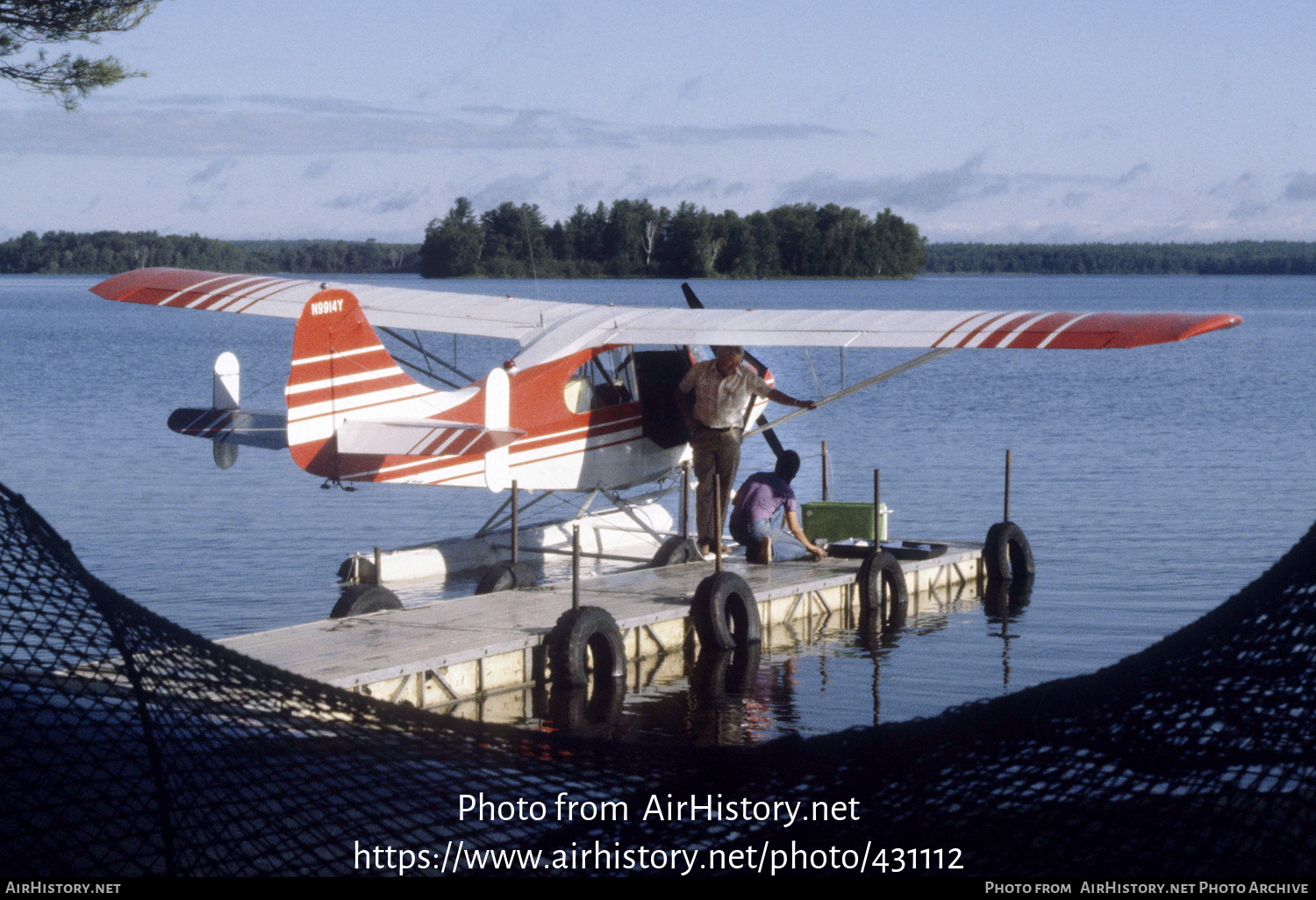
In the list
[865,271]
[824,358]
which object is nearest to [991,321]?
[824,358]

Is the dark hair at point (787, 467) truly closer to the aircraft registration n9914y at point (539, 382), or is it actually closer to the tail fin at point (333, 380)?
the aircraft registration n9914y at point (539, 382)

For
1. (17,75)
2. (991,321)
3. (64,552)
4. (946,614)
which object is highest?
(17,75)

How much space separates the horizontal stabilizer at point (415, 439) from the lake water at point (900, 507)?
86.2 inches

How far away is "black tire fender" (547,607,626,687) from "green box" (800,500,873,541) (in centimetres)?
426

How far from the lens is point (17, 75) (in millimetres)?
14828

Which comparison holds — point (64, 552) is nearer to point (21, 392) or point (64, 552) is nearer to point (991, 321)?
point (991, 321)

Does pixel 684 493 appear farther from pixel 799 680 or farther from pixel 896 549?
pixel 799 680

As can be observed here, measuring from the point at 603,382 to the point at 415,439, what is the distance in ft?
7.84

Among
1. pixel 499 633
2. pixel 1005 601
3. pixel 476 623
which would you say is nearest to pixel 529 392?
pixel 476 623

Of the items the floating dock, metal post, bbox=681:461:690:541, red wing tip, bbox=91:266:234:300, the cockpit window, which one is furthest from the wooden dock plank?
red wing tip, bbox=91:266:234:300

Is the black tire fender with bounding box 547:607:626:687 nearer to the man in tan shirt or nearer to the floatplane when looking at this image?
the floatplane

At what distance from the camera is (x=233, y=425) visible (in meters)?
11.4

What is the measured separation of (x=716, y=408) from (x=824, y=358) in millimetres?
38390

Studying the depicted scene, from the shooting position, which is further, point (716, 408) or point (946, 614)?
point (946, 614)
